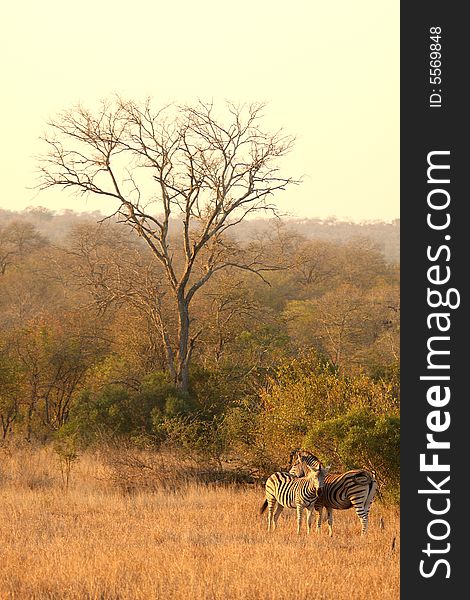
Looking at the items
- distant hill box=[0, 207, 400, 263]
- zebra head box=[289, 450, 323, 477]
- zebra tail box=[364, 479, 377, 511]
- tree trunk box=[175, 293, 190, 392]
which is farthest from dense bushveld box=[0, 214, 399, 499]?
distant hill box=[0, 207, 400, 263]

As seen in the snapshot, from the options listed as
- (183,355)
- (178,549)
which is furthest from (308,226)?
(178,549)

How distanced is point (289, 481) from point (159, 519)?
2.26 meters

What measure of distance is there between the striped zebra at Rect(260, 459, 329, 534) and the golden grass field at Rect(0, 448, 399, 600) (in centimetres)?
28

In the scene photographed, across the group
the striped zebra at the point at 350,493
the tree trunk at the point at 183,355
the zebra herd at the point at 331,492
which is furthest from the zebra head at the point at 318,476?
the tree trunk at the point at 183,355

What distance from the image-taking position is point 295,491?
13898 millimetres

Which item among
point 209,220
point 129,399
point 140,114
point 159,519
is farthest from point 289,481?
point 140,114

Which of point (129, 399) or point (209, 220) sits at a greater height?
point (209, 220)

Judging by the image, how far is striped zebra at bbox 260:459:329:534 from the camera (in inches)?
531

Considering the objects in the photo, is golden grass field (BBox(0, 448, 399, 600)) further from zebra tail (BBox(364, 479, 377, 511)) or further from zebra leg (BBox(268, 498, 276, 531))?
zebra tail (BBox(364, 479, 377, 511))

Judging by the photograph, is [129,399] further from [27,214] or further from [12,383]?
[27,214]

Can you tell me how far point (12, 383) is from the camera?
26625 mm

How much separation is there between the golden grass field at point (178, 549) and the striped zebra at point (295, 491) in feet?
0.92

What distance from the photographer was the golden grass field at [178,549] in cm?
979

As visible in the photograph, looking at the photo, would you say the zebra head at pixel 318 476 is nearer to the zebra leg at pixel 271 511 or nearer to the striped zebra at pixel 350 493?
the striped zebra at pixel 350 493
